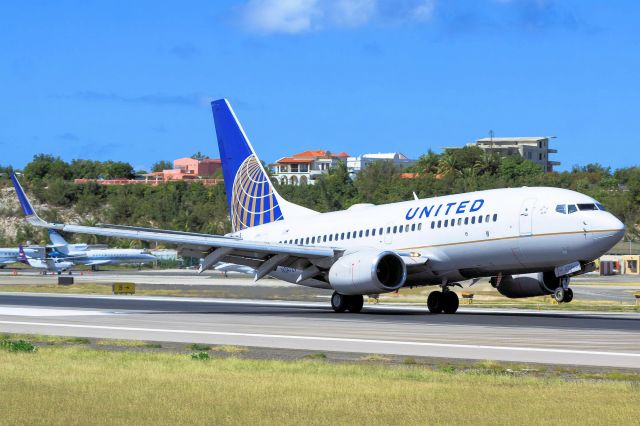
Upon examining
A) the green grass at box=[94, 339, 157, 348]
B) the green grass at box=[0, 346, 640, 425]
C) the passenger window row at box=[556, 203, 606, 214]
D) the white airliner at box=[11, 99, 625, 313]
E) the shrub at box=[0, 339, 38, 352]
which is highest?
the passenger window row at box=[556, 203, 606, 214]

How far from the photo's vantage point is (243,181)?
158 feet

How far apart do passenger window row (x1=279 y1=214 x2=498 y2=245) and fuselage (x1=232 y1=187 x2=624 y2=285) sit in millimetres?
34

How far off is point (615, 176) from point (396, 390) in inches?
7171

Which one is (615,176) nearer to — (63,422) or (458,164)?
(458,164)

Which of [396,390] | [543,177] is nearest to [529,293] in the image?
[396,390]

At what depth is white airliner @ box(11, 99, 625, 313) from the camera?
112 ft

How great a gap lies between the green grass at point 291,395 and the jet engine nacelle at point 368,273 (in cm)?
1705

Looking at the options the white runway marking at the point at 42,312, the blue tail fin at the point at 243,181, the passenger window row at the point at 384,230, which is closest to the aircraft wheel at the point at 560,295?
the passenger window row at the point at 384,230

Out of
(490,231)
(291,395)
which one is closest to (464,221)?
(490,231)

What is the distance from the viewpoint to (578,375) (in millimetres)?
17781

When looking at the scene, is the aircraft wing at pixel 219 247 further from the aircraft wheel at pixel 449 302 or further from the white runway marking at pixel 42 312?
the aircraft wheel at pixel 449 302

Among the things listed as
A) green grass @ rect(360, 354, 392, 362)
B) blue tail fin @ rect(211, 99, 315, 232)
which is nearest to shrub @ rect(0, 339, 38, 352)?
green grass @ rect(360, 354, 392, 362)

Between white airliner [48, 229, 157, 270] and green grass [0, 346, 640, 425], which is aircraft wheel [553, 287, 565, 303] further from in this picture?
white airliner [48, 229, 157, 270]

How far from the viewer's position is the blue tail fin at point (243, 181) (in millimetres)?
47375
